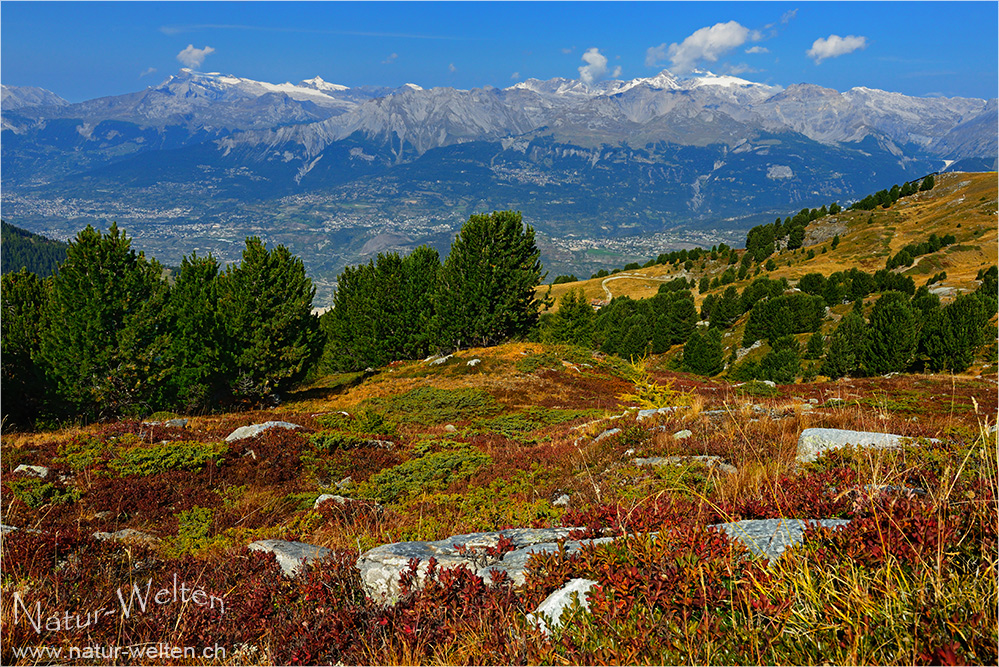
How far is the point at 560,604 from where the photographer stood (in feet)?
→ 12.1

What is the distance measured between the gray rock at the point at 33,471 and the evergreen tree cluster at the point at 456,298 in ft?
122

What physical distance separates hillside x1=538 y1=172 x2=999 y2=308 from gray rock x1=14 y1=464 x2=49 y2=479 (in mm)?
76745

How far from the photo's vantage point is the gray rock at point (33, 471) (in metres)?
10.0

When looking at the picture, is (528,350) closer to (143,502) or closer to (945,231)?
(143,502)

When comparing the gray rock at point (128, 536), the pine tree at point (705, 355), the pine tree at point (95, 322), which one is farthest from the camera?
the pine tree at point (705, 355)

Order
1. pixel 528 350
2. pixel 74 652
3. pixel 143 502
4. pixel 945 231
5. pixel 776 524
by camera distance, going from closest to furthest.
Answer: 1. pixel 74 652
2. pixel 776 524
3. pixel 143 502
4. pixel 528 350
5. pixel 945 231

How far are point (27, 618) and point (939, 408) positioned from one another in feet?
70.8

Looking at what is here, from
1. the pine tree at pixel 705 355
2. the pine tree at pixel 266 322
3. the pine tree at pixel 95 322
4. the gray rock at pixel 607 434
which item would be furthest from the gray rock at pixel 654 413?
the pine tree at pixel 705 355

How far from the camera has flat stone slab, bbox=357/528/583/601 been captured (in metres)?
4.40

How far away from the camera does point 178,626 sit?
4148mm

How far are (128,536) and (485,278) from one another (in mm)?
40736

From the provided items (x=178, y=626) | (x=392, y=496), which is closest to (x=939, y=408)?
(x=392, y=496)

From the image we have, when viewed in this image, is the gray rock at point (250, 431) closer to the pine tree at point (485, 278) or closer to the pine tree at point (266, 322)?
the pine tree at point (266, 322)

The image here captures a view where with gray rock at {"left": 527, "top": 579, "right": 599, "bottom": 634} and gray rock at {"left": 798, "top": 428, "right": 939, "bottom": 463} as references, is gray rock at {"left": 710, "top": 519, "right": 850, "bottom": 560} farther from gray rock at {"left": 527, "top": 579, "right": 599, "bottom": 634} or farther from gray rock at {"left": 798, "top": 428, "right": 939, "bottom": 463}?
gray rock at {"left": 798, "top": 428, "right": 939, "bottom": 463}
